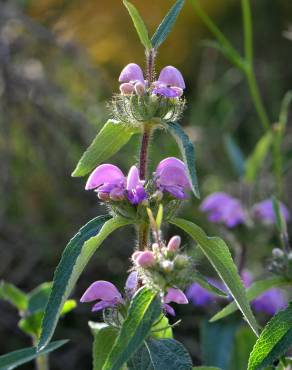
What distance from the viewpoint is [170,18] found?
998 mm

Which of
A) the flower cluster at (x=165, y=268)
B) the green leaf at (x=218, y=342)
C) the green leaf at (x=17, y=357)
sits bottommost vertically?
the green leaf at (x=218, y=342)

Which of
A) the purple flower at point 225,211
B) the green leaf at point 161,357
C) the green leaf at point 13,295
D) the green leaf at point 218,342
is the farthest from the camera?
the purple flower at point 225,211

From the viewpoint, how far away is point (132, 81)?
1.01 m

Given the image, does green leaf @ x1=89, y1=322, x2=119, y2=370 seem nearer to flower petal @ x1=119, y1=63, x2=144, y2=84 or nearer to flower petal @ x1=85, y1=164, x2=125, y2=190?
flower petal @ x1=85, y1=164, x2=125, y2=190

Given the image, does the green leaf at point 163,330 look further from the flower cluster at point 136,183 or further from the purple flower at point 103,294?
the flower cluster at point 136,183

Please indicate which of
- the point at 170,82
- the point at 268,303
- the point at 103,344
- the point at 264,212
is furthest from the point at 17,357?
the point at 264,212

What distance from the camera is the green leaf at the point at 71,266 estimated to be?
0.84 metres

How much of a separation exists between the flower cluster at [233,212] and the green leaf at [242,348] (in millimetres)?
506

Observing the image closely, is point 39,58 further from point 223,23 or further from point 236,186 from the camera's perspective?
point 223,23

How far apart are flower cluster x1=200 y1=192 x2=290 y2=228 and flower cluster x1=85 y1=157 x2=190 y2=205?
87 cm

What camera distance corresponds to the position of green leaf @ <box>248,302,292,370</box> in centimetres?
94

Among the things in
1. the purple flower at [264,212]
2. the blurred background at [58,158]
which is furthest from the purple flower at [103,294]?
the blurred background at [58,158]

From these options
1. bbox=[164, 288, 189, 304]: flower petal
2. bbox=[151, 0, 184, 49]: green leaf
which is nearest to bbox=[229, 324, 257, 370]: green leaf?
bbox=[164, 288, 189, 304]: flower petal

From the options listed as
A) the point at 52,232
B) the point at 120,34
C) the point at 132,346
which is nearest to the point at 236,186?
the point at 52,232
